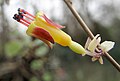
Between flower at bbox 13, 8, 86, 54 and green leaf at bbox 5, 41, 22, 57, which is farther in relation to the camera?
green leaf at bbox 5, 41, 22, 57

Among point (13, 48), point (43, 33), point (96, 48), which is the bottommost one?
point (13, 48)

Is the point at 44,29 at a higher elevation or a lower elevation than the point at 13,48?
higher

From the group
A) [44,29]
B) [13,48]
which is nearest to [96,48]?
[44,29]

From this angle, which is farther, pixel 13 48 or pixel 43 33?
pixel 13 48

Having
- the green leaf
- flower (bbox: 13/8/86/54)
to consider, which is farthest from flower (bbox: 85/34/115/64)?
the green leaf

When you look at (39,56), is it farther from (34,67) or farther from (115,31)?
(115,31)

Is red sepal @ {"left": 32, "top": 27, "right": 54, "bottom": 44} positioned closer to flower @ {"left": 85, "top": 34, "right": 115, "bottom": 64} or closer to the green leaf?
flower @ {"left": 85, "top": 34, "right": 115, "bottom": 64}

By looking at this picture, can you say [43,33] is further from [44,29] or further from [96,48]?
[96,48]

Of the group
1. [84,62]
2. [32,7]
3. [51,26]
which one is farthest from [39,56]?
[84,62]
